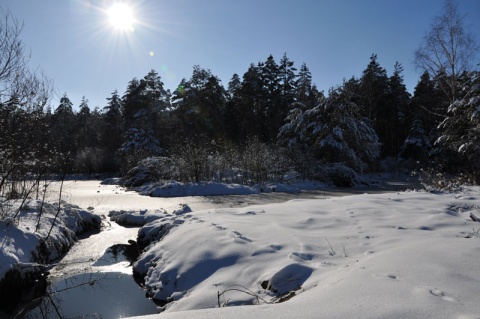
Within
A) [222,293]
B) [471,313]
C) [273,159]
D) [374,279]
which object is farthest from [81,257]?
[273,159]

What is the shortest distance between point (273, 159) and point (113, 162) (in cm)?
2077

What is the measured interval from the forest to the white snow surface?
3020mm

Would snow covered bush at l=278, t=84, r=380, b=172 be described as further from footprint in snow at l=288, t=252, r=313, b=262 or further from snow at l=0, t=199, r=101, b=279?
footprint in snow at l=288, t=252, r=313, b=262

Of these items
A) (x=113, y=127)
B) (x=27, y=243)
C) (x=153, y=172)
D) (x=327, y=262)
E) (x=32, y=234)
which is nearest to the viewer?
(x=327, y=262)

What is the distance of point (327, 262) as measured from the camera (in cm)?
304

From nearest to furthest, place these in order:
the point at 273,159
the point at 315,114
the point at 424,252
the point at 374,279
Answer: the point at 374,279 → the point at 424,252 → the point at 273,159 → the point at 315,114

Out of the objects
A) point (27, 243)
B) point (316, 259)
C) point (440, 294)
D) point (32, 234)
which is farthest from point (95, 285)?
point (440, 294)

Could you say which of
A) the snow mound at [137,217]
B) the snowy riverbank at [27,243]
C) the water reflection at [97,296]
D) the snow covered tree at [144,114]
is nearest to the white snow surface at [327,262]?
the water reflection at [97,296]

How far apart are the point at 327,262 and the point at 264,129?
31631mm

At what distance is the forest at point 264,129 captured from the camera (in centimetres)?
739

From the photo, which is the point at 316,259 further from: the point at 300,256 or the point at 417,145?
the point at 417,145

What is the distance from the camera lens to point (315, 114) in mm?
21562

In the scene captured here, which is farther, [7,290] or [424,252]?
[7,290]

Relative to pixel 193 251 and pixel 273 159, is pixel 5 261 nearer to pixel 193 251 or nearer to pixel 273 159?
pixel 193 251
